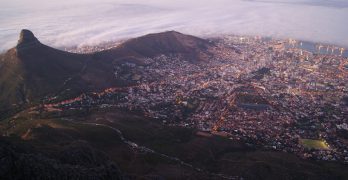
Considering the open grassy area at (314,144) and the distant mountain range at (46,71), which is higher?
the distant mountain range at (46,71)

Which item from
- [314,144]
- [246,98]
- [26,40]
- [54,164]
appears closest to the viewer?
[54,164]

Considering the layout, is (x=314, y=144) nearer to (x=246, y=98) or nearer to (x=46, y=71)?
(x=246, y=98)

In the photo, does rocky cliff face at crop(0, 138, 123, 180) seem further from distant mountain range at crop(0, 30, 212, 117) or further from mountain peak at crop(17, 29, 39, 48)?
mountain peak at crop(17, 29, 39, 48)

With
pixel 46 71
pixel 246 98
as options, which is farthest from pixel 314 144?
pixel 46 71

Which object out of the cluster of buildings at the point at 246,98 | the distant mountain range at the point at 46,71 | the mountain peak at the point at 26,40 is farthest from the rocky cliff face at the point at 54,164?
the mountain peak at the point at 26,40

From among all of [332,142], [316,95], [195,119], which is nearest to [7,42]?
[195,119]

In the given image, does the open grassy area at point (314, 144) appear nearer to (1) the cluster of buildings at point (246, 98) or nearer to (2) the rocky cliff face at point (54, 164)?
(1) the cluster of buildings at point (246, 98)

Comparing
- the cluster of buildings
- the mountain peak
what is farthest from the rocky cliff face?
the mountain peak

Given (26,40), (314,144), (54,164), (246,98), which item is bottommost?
(314,144)

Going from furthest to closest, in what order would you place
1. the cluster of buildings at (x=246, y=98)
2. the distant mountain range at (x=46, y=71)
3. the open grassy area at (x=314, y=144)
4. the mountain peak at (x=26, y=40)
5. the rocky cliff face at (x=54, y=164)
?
1. the mountain peak at (x=26, y=40)
2. the distant mountain range at (x=46, y=71)
3. the cluster of buildings at (x=246, y=98)
4. the open grassy area at (x=314, y=144)
5. the rocky cliff face at (x=54, y=164)
